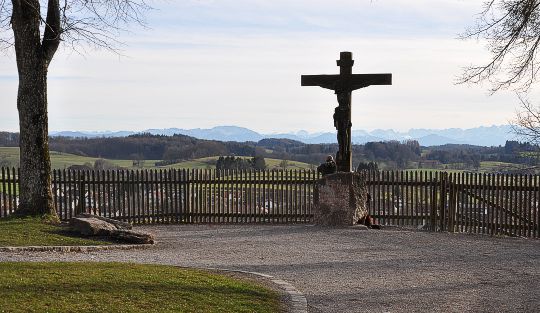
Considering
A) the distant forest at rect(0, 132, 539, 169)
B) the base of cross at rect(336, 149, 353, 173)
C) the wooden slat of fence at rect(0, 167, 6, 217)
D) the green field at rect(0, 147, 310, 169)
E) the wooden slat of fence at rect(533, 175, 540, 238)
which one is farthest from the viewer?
the distant forest at rect(0, 132, 539, 169)

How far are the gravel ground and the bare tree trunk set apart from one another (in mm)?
3307

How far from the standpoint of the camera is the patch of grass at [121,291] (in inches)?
311

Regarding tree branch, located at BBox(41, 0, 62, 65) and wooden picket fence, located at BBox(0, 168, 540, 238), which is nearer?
tree branch, located at BBox(41, 0, 62, 65)

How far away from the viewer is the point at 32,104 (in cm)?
1700

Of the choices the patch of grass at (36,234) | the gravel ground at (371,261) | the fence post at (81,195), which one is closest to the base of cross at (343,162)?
the gravel ground at (371,261)

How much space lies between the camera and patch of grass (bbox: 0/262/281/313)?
7895 mm

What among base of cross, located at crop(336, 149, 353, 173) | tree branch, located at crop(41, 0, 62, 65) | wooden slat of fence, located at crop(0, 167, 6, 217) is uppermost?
tree branch, located at crop(41, 0, 62, 65)

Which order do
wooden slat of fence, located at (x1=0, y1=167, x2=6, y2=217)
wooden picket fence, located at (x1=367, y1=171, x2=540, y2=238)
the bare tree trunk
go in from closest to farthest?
1. the bare tree trunk
2. wooden picket fence, located at (x1=367, y1=171, x2=540, y2=238)
3. wooden slat of fence, located at (x1=0, y1=167, x2=6, y2=217)

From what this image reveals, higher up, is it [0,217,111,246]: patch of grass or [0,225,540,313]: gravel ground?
[0,217,111,246]: patch of grass

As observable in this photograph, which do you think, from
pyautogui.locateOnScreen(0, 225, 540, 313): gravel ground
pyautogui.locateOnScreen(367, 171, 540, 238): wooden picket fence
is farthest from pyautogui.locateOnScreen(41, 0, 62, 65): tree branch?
pyautogui.locateOnScreen(367, 171, 540, 238): wooden picket fence

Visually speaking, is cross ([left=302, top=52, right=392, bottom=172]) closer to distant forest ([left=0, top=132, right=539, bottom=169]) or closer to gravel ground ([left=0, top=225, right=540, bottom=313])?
gravel ground ([left=0, top=225, right=540, bottom=313])

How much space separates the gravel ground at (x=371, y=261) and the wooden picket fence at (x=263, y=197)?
3.81 ft

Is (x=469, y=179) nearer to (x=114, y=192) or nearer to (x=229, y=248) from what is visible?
(x=229, y=248)

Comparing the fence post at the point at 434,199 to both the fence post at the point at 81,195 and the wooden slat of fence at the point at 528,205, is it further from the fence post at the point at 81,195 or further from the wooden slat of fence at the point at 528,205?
the fence post at the point at 81,195
